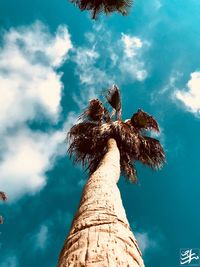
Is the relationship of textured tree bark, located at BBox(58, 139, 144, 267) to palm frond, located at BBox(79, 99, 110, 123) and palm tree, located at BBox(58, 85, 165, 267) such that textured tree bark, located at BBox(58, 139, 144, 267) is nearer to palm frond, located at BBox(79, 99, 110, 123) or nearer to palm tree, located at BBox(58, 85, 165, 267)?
palm tree, located at BBox(58, 85, 165, 267)

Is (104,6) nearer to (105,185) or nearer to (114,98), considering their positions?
(114,98)

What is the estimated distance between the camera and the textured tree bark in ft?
8.44

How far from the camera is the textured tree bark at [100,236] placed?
101 inches

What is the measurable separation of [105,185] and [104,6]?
28.9 ft

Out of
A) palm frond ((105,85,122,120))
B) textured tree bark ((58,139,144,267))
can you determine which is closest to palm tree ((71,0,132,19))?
palm frond ((105,85,122,120))

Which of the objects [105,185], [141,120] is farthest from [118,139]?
[105,185]

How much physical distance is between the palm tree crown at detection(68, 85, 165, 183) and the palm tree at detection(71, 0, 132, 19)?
10.3ft

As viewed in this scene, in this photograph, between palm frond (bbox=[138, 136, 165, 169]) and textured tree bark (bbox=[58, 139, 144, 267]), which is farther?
palm frond (bbox=[138, 136, 165, 169])

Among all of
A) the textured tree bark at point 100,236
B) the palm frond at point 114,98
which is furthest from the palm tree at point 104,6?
the textured tree bark at point 100,236

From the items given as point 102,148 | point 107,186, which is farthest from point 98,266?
point 102,148

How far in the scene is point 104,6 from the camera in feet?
38.4

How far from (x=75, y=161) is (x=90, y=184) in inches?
217

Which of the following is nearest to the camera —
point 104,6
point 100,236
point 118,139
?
point 100,236

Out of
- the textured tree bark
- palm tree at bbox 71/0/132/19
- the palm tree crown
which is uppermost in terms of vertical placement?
palm tree at bbox 71/0/132/19
